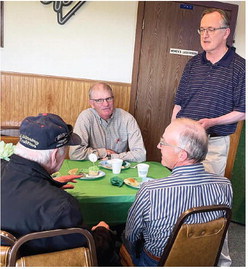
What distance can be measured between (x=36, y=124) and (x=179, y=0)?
2.52 m

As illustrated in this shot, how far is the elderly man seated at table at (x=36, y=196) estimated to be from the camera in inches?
37.2

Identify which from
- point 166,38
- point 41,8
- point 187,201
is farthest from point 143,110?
point 187,201

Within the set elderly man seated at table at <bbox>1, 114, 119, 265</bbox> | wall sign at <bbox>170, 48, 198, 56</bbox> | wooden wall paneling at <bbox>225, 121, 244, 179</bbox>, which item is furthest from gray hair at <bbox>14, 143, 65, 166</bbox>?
wooden wall paneling at <bbox>225, 121, 244, 179</bbox>

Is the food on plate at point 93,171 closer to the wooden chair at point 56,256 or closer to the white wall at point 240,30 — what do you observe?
the wooden chair at point 56,256

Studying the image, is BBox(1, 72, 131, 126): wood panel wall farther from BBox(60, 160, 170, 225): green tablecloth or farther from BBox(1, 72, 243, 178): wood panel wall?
BBox(60, 160, 170, 225): green tablecloth

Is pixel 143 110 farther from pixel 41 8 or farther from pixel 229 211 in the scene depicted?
pixel 229 211

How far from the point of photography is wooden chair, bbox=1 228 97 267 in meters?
0.87

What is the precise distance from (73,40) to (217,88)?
5.19 feet

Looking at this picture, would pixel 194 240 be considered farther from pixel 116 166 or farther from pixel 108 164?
pixel 108 164

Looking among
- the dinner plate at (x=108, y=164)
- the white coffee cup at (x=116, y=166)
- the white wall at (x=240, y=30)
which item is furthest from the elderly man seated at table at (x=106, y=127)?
the white wall at (x=240, y=30)

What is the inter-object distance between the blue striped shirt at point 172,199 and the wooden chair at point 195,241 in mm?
45

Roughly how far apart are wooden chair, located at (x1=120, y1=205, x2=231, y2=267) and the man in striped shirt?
0.93 m

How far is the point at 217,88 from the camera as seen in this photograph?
2.06m

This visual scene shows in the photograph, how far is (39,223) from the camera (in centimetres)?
95
